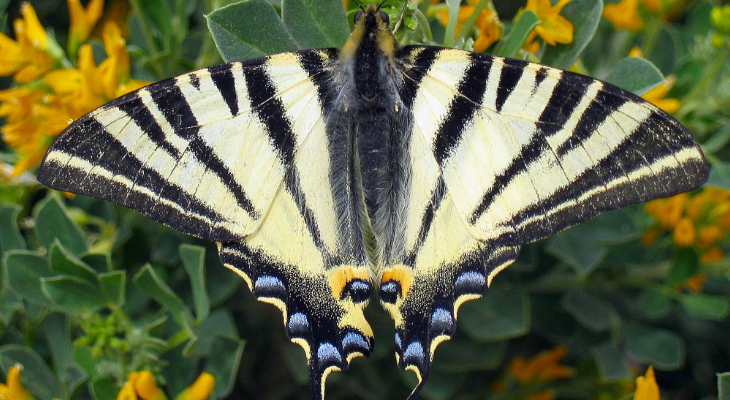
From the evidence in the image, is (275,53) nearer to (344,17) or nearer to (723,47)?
(344,17)

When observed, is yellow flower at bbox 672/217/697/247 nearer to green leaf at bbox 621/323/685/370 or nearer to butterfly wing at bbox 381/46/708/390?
green leaf at bbox 621/323/685/370

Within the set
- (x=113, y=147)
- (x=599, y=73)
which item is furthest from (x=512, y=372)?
(x=113, y=147)

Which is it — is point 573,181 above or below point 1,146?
above

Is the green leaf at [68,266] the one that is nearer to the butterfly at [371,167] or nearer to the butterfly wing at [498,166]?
the butterfly at [371,167]

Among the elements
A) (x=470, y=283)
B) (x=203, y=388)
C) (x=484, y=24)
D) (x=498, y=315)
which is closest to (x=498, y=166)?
(x=470, y=283)

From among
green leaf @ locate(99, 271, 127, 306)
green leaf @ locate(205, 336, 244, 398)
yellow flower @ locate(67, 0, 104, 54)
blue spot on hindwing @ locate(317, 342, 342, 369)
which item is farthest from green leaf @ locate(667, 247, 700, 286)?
yellow flower @ locate(67, 0, 104, 54)

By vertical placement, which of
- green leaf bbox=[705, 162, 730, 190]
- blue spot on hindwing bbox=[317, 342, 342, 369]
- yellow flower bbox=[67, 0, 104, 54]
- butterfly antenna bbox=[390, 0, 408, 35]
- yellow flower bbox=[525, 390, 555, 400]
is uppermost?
butterfly antenna bbox=[390, 0, 408, 35]

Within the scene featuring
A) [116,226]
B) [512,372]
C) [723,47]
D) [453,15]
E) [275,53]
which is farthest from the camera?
[512,372]

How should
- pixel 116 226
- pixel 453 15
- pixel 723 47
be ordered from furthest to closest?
pixel 116 226 < pixel 723 47 < pixel 453 15
